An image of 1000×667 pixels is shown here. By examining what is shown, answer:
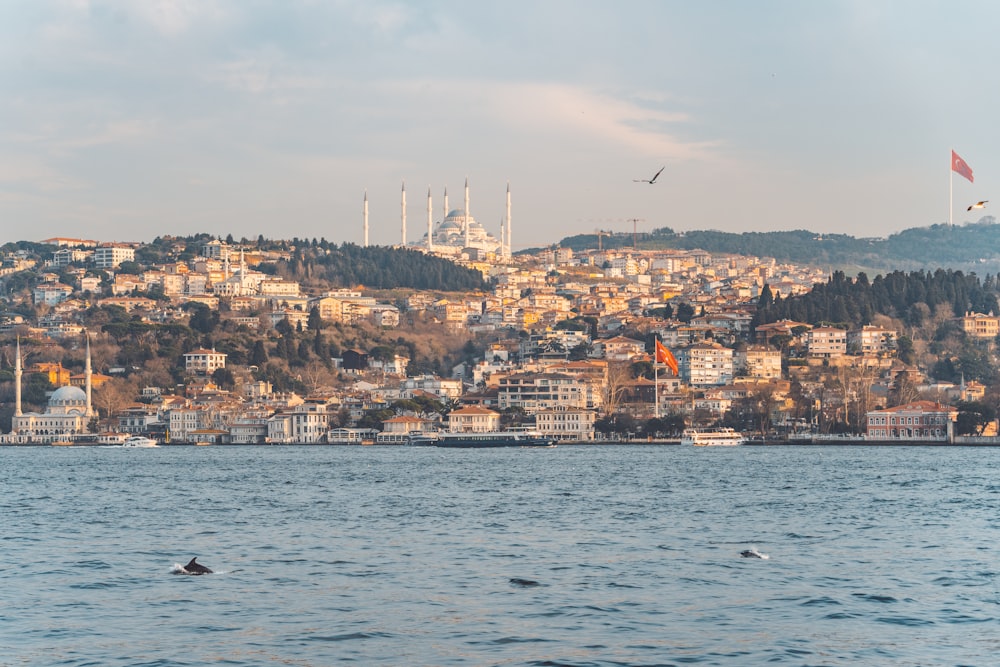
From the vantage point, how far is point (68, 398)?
286 feet

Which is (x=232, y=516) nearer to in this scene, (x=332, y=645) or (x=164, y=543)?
(x=164, y=543)

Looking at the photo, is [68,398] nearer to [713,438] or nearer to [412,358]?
[412,358]

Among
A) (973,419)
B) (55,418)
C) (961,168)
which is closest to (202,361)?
(55,418)

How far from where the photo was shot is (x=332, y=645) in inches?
513

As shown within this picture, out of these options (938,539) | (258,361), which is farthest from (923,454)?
(258,361)

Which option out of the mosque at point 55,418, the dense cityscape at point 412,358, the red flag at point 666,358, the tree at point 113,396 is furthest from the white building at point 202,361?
the red flag at point 666,358

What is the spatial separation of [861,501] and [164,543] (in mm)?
14096

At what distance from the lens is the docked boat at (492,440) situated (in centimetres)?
7325

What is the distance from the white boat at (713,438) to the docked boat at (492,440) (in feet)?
22.2

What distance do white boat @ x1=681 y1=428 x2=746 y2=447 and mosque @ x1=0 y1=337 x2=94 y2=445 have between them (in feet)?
117

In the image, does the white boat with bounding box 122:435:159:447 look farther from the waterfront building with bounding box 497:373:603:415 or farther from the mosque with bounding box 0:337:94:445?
the waterfront building with bounding box 497:373:603:415

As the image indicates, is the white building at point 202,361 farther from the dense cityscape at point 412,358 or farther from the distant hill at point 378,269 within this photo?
the distant hill at point 378,269

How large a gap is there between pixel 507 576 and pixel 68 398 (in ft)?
245

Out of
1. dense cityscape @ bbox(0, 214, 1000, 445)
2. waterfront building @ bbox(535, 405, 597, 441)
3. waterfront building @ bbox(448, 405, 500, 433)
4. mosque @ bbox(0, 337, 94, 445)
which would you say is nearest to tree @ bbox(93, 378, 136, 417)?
dense cityscape @ bbox(0, 214, 1000, 445)
